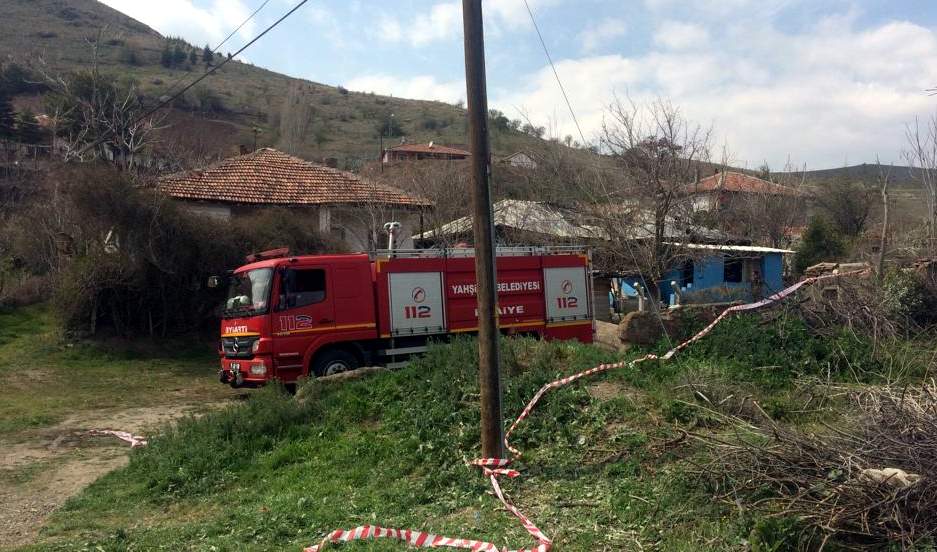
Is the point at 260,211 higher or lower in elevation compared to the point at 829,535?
higher

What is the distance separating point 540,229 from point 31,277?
16.2m

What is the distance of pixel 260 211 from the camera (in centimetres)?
2252

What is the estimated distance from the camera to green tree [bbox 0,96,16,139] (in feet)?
130

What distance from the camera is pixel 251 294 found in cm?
1279

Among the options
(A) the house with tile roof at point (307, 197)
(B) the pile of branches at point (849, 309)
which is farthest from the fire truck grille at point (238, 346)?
(A) the house with tile roof at point (307, 197)

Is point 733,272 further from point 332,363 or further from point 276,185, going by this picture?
point 332,363

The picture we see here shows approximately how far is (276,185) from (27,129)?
24288 millimetres

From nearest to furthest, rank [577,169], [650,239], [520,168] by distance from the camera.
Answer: [650,239], [577,169], [520,168]

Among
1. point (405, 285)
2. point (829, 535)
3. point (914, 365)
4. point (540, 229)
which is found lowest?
point (829, 535)

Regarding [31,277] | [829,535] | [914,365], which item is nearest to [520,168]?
[31,277]

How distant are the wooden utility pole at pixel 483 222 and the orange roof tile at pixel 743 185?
16.6 metres

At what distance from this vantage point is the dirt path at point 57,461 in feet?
24.4

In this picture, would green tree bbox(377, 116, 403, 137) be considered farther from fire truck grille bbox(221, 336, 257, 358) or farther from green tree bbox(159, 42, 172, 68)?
fire truck grille bbox(221, 336, 257, 358)

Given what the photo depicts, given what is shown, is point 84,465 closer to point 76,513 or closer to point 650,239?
point 76,513
